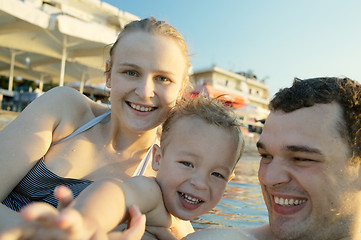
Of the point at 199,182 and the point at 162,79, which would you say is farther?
the point at 162,79

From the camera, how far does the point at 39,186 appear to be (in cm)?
232

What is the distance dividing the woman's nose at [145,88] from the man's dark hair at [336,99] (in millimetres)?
868

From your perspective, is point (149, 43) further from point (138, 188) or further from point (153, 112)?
point (138, 188)

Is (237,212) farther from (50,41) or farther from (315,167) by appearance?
(50,41)

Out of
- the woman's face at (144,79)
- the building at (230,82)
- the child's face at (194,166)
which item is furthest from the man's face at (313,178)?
the building at (230,82)

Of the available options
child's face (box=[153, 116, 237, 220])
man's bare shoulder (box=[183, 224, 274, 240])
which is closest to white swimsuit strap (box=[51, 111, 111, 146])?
child's face (box=[153, 116, 237, 220])

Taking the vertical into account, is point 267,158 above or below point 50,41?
below

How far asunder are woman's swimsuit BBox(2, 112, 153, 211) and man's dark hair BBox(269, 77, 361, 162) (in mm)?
1474

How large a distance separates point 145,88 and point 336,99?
1.25 meters

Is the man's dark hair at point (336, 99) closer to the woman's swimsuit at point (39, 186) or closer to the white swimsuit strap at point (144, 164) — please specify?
the white swimsuit strap at point (144, 164)

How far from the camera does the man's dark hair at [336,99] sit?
6.23ft

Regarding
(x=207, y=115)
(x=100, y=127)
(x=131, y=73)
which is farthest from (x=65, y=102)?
(x=207, y=115)

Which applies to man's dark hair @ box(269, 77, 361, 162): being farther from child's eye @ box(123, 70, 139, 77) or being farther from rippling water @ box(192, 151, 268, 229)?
rippling water @ box(192, 151, 268, 229)

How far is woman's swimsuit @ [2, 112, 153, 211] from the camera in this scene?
227 cm
